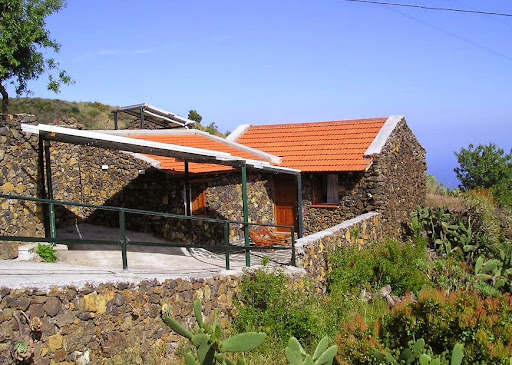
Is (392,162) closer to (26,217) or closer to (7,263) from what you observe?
(26,217)

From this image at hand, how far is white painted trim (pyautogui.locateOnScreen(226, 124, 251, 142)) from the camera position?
20.3 metres

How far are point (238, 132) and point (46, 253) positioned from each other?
12809mm

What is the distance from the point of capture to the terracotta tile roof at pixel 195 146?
46.6ft

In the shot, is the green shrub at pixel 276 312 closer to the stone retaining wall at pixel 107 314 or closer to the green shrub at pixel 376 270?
the stone retaining wall at pixel 107 314

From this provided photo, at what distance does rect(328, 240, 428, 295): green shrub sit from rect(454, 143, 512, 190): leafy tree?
18.4 meters

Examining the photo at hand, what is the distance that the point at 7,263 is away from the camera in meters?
7.45

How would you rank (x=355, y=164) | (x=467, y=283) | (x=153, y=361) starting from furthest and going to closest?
1. (x=355, y=164)
2. (x=467, y=283)
3. (x=153, y=361)

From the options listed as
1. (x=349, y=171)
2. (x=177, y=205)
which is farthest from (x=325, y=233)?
(x=349, y=171)

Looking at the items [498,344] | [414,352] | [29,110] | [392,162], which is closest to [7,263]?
[414,352]

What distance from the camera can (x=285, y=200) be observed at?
17453 mm

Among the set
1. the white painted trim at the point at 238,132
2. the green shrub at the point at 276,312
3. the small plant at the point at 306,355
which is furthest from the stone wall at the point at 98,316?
the white painted trim at the point at 238,132

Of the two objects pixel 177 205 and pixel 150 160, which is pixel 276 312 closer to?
pixel 177 205

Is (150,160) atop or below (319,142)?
below

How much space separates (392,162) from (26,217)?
39.6 ft
